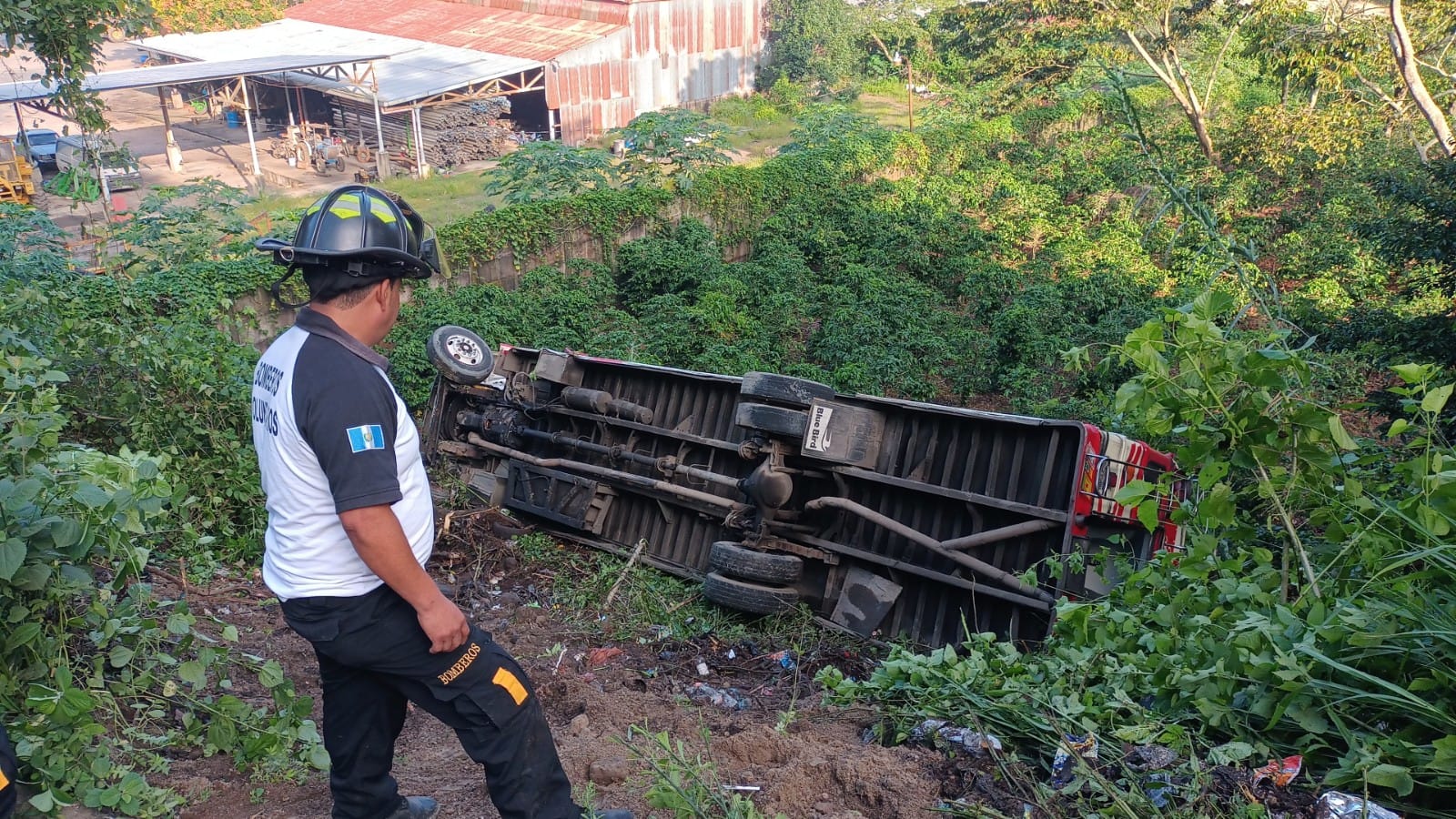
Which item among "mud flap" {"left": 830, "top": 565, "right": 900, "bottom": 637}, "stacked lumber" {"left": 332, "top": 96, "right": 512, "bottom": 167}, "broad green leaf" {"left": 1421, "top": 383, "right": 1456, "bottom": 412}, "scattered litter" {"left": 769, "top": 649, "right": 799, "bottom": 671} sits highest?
"stacked lumber" {"left": 332, "top": 96, "right": 512, "bottom": 167}

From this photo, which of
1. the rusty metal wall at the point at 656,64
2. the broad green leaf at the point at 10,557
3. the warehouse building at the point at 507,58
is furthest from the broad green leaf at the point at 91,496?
the rusty metal wall at the point at 656,64

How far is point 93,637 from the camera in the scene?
10.8 feet

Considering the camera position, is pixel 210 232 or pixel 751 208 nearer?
pixel 210 232

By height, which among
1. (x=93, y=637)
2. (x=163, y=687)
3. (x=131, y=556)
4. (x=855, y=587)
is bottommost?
(x=855, y=587)

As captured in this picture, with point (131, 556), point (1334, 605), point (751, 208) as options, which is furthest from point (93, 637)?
point (751, 208)

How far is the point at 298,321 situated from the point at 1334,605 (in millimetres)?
3456

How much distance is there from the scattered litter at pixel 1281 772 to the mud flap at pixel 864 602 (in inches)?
109

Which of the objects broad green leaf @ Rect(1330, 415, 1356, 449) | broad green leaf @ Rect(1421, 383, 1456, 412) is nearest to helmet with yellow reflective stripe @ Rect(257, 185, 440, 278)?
broad green leaf @ Rect(1330, 415, 1356, 449)

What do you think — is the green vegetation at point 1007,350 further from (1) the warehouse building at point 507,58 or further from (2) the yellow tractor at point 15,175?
(2) the yellow tractor at point 15,175

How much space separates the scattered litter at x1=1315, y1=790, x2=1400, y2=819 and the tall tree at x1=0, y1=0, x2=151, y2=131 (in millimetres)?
8826

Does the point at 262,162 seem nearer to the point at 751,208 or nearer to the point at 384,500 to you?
the point at 751,208

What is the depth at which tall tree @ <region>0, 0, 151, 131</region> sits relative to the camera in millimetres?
7336

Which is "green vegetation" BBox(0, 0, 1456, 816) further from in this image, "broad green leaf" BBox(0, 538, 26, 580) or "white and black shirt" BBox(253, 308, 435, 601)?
"white and black shirt" BBox(253, 308, 435, 601)

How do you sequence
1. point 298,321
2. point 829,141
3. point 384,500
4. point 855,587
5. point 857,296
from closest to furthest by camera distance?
point 384,500 → point 298,321 → point 855,587 → point 857,296 → point 829,141
